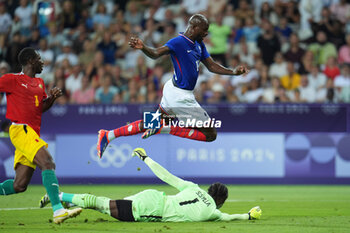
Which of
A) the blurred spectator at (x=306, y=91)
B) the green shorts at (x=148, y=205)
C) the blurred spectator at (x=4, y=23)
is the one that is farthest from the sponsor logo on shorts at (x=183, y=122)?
the blurred spectator at (x=4, y=23)

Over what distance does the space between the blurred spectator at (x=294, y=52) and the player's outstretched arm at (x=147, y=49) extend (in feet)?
30.8

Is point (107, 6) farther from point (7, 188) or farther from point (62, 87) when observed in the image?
point (7, 188)

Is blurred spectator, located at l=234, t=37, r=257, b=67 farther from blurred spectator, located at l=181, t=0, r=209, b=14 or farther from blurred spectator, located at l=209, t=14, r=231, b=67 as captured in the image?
blurred spectator, located at l=181, t=0, r=209, b=14

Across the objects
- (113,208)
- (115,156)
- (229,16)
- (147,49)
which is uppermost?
(229,16)

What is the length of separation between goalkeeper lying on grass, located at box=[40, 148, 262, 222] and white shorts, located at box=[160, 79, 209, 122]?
1.72m

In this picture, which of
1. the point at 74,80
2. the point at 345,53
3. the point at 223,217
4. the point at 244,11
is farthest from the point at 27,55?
the point at 345,53

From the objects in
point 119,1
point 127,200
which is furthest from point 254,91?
point 127,200

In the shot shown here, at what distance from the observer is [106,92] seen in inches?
696

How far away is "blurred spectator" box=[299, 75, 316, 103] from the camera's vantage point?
58.3 feet

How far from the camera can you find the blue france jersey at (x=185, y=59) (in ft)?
34.3

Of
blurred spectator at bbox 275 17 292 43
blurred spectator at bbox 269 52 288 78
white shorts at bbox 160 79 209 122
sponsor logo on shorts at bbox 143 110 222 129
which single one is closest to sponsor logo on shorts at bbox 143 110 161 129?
sponsor logo on shorts at bbox 143 110 222 129

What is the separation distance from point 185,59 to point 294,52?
914cm

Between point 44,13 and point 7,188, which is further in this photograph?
point 44,13

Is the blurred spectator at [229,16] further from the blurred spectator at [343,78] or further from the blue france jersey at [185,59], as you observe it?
the blue france jersey at [185,59]
